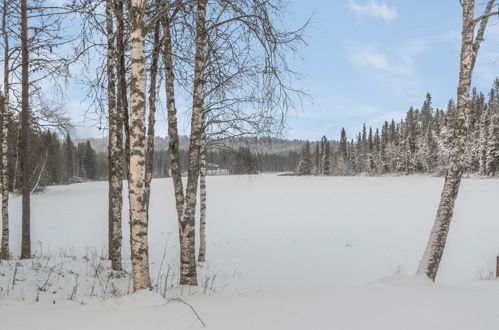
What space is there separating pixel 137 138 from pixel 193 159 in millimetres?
2041

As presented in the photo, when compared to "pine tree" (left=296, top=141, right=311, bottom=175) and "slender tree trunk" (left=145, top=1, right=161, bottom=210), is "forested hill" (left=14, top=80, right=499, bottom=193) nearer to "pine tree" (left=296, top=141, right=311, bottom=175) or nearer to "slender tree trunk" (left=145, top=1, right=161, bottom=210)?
"pine tree" (left=296, top=141, right=311, bottom=175)

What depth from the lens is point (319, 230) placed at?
1792cm

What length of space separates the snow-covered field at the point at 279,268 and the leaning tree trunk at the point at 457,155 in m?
0.63

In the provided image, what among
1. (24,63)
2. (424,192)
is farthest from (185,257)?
(424,192)

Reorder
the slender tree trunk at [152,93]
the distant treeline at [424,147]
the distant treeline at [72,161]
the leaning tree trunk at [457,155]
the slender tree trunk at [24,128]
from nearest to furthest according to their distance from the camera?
the leaning tree trunk at [457,155] < the slender tree trunk at [152,93] < the slender tree trunk at [24,128] < the distant treeline at [72,161] < the distant treeline at [424,147]

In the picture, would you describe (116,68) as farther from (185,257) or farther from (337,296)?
(337,296)

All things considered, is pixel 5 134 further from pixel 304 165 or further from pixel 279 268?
pixel 304 165

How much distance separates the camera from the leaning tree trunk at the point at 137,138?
4078 millimetres

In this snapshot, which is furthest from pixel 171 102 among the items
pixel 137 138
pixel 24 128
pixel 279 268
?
pixel 279 268

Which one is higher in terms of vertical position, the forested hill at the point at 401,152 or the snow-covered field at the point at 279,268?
the forested hill at the point at 401,152

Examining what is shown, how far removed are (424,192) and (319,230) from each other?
18.4 meters

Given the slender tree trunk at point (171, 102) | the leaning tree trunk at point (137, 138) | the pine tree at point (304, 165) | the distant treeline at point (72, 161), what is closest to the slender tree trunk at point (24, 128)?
the distant treeline at point (72, 161)

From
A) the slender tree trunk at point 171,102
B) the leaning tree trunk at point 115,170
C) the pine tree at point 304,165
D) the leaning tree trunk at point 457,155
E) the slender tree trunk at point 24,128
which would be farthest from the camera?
the pine tree at point 304,165

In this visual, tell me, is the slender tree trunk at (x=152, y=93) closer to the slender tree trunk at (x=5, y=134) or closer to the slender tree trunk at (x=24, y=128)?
the slender tree trunk at (x=24, y=128)
